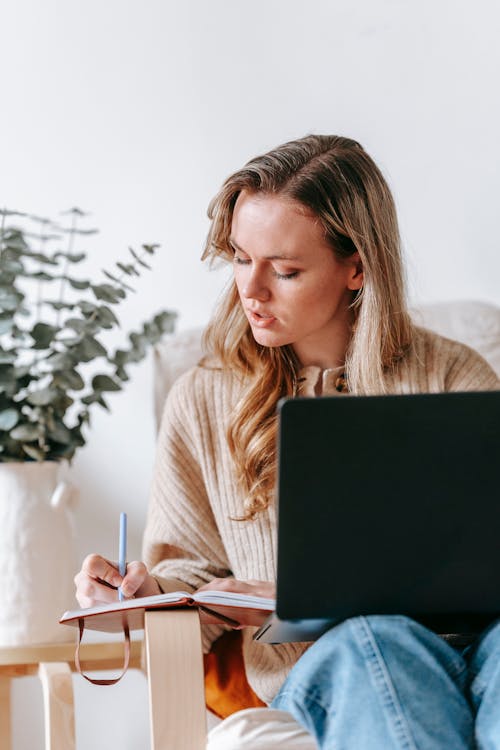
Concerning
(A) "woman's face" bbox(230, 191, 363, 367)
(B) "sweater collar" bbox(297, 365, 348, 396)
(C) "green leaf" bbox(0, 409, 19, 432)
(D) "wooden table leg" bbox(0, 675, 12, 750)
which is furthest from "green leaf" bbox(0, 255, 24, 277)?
(D) "wooden table leg" bbox(0, 675, 12, 750)

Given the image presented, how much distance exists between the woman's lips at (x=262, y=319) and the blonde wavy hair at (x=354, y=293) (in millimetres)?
112

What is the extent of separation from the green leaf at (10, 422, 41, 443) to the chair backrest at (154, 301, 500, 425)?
251 millimetres

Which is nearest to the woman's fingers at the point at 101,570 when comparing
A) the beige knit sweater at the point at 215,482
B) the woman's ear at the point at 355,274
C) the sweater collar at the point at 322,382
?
the beige knit sweater at the point at 215,482

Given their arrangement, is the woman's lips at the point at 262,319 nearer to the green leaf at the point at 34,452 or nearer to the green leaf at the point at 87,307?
the green leaf at the point at 87,307

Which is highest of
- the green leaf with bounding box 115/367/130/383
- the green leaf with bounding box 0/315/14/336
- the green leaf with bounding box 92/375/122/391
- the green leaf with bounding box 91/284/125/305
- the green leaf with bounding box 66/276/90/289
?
the green leaf with bounding box 66/276/90/289

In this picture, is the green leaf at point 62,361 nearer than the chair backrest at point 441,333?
Yes

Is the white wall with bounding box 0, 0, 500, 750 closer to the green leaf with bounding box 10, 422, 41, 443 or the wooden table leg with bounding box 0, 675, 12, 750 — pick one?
the wooden table leg with bounding box 0, 675, 12, 750

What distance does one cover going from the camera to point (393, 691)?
3.16ft

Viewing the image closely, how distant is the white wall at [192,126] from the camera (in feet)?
6.12

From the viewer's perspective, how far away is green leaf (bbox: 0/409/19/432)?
4.87 feet

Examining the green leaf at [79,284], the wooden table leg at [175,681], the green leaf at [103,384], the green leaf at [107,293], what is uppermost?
the green leaf at [79,284]

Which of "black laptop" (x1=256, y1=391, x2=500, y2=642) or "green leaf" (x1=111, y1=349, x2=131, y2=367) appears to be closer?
"black laptop" (x1=256, y1=391, x2=500, y2=642)

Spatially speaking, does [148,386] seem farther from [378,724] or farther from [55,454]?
[378,724]

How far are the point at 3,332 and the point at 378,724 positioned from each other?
2.78 ft
